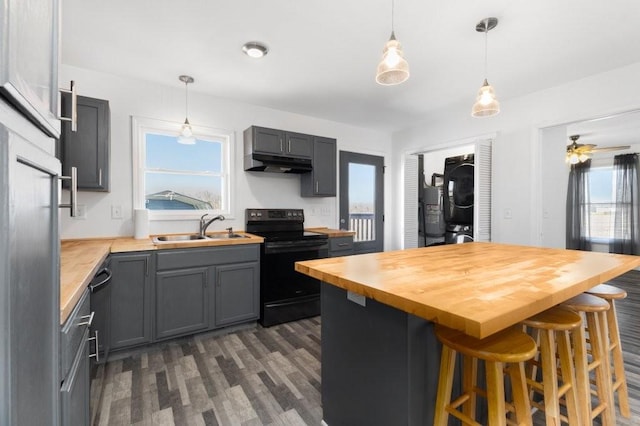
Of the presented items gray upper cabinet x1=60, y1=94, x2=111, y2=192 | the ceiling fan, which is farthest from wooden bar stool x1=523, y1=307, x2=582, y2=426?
the ceiling fan

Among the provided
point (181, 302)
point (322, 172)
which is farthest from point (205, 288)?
→ point (322, 172)

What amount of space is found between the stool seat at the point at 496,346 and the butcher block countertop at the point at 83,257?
1.36m

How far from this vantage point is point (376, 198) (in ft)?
15.8

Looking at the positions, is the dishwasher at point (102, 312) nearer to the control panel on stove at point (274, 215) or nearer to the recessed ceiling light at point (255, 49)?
the control panel on stove at point (274, 215)

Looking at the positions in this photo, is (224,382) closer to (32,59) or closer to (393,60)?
(32,59)

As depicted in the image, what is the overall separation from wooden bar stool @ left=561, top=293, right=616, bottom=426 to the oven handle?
7.23 ft

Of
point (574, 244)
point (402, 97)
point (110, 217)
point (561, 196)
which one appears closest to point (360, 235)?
point (402, 97)

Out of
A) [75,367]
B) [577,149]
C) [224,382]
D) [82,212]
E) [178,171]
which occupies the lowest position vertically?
[224,382]

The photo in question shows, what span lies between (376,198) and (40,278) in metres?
4.44

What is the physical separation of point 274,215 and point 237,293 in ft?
3.92

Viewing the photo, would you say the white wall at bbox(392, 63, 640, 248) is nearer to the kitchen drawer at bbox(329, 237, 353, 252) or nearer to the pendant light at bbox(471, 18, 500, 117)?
the pendant light at bbox(471, 18, 500, 117)

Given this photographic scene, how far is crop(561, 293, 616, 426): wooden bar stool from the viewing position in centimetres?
141

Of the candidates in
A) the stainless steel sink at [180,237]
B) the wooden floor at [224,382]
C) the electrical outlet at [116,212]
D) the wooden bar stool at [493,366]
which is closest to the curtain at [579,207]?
the wooden floor at [224,382]

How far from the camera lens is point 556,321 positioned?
131cm
